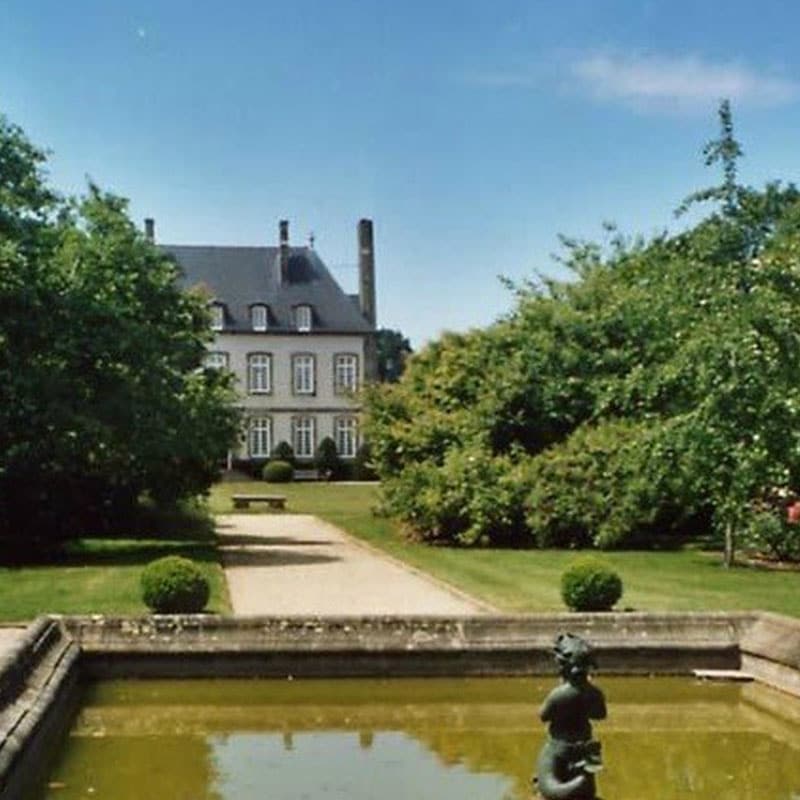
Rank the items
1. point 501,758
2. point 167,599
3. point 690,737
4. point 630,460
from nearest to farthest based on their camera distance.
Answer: point 501,758, point 690,737, point 167,599, point 630,460

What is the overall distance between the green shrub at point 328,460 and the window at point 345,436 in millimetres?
1757

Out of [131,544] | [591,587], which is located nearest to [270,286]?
[131,544]

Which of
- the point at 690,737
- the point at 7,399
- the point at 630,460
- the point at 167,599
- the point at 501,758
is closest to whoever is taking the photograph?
the point at 501,758

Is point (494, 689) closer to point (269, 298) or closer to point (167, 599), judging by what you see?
point (167, 599)

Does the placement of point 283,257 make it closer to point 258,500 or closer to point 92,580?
point 258,500

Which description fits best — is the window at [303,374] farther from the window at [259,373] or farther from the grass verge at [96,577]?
the grass verge at [96,577]

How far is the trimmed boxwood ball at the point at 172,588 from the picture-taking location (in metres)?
16.3

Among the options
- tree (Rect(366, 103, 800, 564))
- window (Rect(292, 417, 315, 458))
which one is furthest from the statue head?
window (Rect(292, 417, 315, 458))

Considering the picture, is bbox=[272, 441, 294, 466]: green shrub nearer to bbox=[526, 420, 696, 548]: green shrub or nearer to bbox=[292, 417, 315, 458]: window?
bbox=[292, 417, 315, 458]: window

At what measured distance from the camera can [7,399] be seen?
25562 mm

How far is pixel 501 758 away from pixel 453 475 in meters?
19.5

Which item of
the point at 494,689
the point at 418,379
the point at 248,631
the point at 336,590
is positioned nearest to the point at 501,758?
the point at 494,689

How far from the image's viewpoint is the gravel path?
18.8 metres

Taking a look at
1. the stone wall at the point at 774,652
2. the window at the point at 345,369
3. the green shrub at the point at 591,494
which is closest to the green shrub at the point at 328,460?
the window at the point at 345,369
